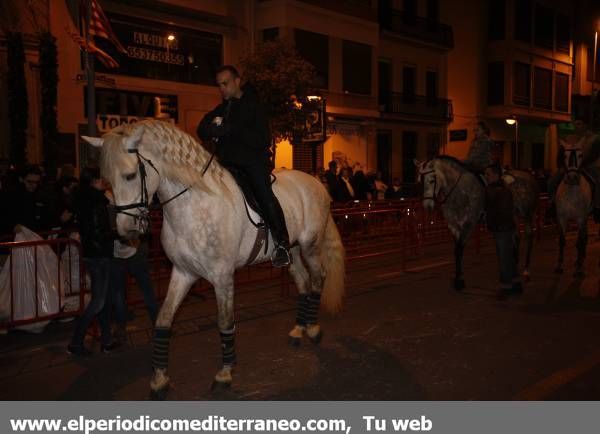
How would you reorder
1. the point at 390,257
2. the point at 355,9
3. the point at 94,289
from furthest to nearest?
the point at 355,9
the point at 390,257
the point at 94,289

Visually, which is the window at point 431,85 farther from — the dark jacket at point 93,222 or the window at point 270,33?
the dark jacket at point 93,222

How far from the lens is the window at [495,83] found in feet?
114

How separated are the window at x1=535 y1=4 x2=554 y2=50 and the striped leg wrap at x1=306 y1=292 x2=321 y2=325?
35707 millimetres

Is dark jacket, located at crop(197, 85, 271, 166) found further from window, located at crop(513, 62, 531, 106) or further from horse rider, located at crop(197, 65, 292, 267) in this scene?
window, located at crop(513, 62, 531, 106)

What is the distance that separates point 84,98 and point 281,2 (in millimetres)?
8511

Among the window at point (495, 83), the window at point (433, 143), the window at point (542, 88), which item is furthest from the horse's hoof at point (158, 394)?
the window at point (542, 88)

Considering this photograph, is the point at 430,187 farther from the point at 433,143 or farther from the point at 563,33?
the point at 563,33

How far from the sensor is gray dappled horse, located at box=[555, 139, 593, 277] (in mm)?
10703

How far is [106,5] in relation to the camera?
17250mm

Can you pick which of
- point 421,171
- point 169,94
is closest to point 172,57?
point 169,94

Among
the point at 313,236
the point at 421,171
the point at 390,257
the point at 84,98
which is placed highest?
the point at 84,98

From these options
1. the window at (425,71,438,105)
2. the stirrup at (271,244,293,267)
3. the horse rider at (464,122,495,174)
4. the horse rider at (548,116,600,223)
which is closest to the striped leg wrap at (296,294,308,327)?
the stirrup at (271,244,293,267)

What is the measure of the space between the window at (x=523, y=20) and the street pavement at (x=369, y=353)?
2981 cm

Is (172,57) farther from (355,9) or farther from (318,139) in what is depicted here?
(355,9)
